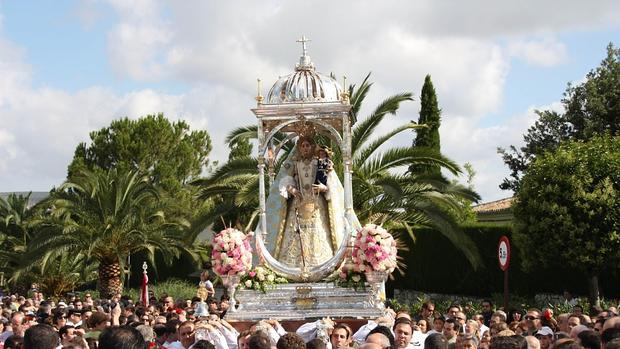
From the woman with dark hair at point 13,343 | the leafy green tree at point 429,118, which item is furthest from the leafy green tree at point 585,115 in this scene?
the woman with dark hair at point 13,343

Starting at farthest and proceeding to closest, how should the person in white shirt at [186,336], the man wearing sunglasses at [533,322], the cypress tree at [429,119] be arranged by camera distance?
the cypress tree at [429,119] → the man wearing sunglasses at [533,322] → the person in white shirt at [186,336]

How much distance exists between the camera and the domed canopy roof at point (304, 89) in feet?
57.5

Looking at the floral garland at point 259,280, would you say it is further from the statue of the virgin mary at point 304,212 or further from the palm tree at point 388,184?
the palm tree at point 388,184

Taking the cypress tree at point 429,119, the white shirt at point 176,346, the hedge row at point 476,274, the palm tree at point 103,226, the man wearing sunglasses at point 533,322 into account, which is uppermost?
the cypress tree at point 429,119

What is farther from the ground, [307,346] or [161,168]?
[161,168]

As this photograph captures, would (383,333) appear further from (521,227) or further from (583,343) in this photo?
(521,227)

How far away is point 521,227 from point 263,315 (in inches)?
365

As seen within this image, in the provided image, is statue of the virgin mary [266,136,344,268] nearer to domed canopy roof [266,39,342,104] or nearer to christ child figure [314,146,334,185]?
christ child figure [314,146,334,185]

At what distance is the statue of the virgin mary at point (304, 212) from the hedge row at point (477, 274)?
805 centimetres

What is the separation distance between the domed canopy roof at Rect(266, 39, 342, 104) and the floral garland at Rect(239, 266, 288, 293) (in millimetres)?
2902

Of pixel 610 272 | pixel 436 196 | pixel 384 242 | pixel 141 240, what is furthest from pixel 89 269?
pixel 384 242

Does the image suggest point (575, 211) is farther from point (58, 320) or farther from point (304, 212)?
point (58, 320)

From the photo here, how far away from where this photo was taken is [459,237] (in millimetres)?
24109

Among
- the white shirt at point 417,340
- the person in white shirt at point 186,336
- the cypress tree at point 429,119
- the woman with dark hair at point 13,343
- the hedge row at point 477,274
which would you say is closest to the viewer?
the woman with dark hair at point 13,343
